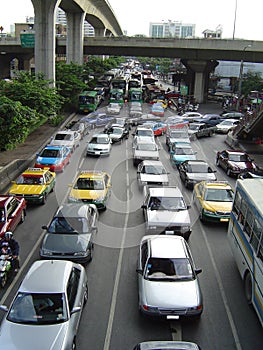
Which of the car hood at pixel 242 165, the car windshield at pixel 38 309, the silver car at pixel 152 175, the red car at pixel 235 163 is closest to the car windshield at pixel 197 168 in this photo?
the silver car at pixel 152 175

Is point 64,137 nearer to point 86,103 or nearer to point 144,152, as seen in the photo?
point 144,152

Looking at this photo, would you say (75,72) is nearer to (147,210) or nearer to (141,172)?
A: (141,172)

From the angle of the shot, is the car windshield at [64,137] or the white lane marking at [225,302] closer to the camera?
the white lane marking at [225,302]

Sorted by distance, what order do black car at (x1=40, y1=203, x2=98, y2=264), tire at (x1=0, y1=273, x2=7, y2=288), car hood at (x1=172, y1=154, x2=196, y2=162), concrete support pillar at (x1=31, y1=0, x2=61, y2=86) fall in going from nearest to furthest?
tire at (x1=0, y1=273, x2=7, y2=288), black car at (x1=40, y1=203, x2=98, y2=264), car hood at (x1=172, y1=154, x2=196, y2=162), concrete support pillar at (x1=31, y1=0, x2=61, y2=86)

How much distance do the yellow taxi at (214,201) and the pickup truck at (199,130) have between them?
18.3 metres

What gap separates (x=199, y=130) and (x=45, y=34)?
778 inches

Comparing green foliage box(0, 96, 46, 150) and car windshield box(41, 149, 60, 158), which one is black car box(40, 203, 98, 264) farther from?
car windshield box(41, 149, 60, 158)

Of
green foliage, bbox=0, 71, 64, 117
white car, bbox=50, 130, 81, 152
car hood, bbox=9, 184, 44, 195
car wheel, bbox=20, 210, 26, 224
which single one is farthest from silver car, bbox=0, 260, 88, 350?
green foliage, bbox=0, 71, 64, 117

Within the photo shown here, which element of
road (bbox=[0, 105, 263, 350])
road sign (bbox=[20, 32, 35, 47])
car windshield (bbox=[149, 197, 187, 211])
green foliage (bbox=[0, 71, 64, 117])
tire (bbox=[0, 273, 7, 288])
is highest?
road sign (bbox=[20, 32, 35, 47])

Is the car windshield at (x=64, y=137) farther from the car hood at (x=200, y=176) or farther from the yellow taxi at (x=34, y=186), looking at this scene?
the car hood at (x=200, y=176)

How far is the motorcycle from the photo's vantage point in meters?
11.1

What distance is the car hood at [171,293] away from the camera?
31.1ft

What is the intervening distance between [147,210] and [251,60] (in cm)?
5348

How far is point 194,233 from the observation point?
15.4 m
